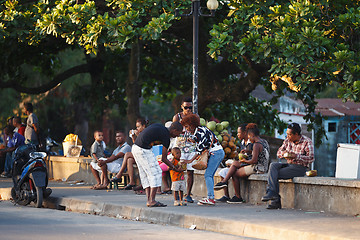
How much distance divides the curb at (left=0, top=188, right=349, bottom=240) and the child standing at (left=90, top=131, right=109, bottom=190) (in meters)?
1.89

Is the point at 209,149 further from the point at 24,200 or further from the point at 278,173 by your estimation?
the point at 24,200

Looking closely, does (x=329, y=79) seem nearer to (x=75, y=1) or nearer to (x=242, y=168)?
(x=242, y=168)

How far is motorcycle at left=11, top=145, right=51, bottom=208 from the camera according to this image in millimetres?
13797

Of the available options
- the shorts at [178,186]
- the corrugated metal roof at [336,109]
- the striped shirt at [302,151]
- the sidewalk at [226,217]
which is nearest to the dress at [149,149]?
the shorts at [178,186]

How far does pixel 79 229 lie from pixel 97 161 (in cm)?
626

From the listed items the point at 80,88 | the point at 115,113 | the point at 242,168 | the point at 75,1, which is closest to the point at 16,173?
the point at 242,168

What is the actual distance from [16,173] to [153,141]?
137 inches

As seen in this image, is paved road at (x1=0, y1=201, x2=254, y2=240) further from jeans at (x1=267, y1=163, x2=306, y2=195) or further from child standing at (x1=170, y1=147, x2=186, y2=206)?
jeans at (x1=267, y1=163, x2=306, y2=195)

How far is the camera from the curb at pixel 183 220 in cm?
962

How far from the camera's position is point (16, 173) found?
47.4ft

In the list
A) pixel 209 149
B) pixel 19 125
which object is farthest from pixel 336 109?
pixel 209 149

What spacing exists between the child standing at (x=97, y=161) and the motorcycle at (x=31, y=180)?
2162mm

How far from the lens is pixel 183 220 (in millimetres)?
11289

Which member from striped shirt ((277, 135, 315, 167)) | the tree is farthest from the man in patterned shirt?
the tree
